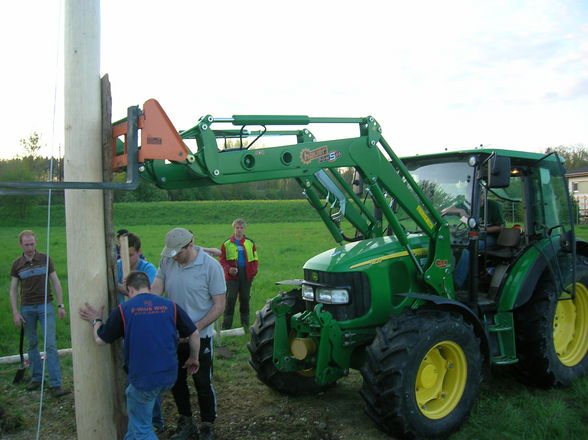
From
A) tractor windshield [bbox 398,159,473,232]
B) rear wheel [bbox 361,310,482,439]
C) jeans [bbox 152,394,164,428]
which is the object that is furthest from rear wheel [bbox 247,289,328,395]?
tractor windshield [bbox 398,159,473,232]

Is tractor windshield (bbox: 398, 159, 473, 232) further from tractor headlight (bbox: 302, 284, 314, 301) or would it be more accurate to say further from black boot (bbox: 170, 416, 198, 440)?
black boot (bbox: 170, 416, 198, 440)

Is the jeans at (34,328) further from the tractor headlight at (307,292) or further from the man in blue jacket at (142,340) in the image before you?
the tractor headlight at (307,292)

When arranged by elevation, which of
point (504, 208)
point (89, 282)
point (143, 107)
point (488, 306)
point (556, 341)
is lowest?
point (556, 341)

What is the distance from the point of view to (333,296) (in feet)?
16.6

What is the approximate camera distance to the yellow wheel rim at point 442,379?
4766 millimetres

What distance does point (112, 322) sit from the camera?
390 cm

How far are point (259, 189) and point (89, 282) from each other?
44630 millimetres

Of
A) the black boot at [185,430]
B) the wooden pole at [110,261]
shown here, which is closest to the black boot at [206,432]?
the black boot at [185,430]

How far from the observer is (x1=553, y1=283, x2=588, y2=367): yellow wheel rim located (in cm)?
616

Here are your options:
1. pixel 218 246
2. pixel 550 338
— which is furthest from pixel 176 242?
pixel 218 246

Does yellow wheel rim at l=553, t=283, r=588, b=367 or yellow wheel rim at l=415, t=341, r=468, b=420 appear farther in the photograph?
yellow wheel rim at l=553, t=283, r=588, b=367

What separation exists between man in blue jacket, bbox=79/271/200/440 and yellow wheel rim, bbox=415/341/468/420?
2190mm

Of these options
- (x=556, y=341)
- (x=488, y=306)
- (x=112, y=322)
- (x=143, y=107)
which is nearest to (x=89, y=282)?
(x=112, y=322)

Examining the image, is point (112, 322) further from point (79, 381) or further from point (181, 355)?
point (181, 355)
